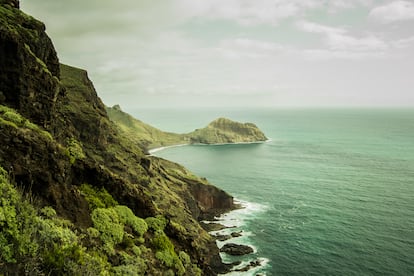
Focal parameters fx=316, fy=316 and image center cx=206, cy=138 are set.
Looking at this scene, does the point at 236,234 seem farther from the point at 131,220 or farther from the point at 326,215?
→ the point at 131,220

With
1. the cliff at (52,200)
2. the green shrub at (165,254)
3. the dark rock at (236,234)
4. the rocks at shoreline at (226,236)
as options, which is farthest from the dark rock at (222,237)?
the green shrub at (165,254)

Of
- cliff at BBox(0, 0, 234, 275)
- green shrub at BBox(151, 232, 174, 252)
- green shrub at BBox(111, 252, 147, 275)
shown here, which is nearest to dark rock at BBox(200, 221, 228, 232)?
cliff at BBox(0, 0, 234, 275)

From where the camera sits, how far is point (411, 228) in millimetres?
81812

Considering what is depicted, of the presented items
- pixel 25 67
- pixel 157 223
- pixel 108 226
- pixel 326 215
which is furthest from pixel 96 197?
pixel 326 215

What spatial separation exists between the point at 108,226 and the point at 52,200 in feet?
20.4

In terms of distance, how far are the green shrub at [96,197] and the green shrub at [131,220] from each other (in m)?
1.12

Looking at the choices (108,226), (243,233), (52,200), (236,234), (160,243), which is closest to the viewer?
(52,200)

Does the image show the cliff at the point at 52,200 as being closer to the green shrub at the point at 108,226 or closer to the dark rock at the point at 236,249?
the green shrub at the point at 108,226

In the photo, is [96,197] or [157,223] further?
[157,223]

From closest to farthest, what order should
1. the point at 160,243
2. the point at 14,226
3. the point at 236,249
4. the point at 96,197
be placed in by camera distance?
the point at 14,226, the point at 96,197, the point at 160,243, the point at 236,249

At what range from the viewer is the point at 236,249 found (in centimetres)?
7344

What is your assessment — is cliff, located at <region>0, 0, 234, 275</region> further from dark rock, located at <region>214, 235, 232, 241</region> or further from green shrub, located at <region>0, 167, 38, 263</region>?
dark rock, located at <region>214, 235, 232, 241</region>

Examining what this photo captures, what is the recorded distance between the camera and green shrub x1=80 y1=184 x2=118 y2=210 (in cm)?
3247

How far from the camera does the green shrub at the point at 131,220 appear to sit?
114ft
